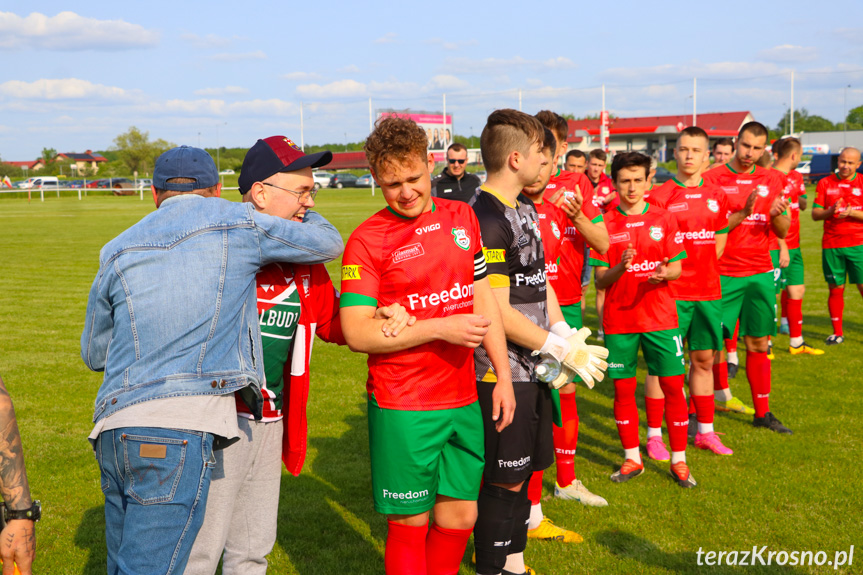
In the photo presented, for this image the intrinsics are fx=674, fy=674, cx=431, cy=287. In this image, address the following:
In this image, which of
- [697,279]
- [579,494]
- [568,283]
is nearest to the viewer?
[579,494]

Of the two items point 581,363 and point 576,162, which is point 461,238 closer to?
point 581,363

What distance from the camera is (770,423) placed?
21.7ft

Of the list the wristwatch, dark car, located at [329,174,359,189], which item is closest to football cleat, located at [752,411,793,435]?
the wristwatch

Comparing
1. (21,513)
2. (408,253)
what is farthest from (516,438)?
(21,513)

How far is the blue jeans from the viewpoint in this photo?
235 centimetres

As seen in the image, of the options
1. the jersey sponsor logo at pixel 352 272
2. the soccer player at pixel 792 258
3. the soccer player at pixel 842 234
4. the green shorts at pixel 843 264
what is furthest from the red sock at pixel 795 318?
the jersey sponsor logo at pixel 352 272

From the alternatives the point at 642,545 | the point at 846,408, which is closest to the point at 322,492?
the point at 642,545

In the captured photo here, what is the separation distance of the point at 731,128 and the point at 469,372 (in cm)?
8291

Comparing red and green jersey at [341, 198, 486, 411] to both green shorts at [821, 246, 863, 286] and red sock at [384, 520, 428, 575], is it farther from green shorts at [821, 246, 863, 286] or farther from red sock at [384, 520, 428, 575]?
green shorts at [821, 246, 863, 286]

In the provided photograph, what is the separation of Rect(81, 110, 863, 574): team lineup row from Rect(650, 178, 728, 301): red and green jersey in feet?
7.16

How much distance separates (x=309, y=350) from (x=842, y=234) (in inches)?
374

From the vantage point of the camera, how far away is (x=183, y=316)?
2414mm

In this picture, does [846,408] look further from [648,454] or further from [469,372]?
[469,372]

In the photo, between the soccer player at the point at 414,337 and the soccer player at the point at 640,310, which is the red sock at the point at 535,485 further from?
the soccer player at the point at 414,337
